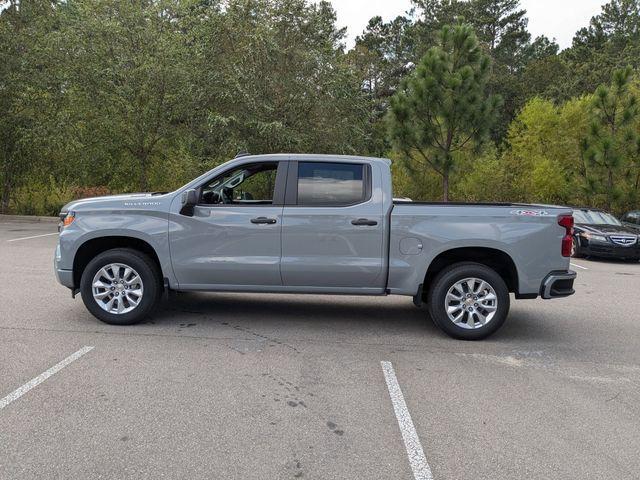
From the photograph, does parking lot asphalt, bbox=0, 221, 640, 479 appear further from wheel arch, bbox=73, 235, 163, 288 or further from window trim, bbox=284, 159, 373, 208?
window trim, bbox=284, 159, 373, 208

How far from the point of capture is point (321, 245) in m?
5.91

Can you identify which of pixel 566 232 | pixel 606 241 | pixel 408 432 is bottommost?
pixel 408 432

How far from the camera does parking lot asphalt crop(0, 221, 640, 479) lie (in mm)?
3299

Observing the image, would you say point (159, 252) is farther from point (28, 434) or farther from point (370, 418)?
point (370, 418)

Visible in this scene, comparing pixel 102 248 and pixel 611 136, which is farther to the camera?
pixel 611 136

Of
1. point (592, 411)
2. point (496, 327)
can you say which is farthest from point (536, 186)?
point (592, 411)

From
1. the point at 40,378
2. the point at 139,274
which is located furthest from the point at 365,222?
the point at 40,378

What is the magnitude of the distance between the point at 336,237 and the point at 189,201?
1599mm

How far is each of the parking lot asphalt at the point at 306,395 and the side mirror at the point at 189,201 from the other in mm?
1305

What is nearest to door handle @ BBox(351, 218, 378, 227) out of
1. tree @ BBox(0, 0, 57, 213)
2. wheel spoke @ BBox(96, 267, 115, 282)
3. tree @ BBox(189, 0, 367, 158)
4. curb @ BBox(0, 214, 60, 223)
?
wheel spoke @ BBox(96, 267, 115, 282)

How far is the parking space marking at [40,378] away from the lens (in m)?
4.05

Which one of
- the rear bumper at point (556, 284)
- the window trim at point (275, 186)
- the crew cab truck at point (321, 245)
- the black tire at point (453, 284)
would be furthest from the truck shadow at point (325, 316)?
the window trim at point (275, 186)

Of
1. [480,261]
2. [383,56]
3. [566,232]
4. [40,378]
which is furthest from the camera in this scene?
[383,56]

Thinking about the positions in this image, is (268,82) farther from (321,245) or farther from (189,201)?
(321,245)
